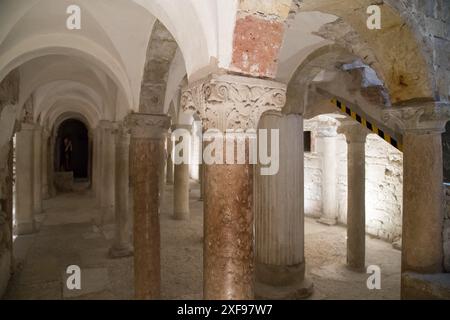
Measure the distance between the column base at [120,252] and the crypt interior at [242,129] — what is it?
22mm

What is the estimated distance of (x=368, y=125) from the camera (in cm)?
607

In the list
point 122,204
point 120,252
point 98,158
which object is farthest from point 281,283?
point 98,158

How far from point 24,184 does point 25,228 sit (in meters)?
1.11

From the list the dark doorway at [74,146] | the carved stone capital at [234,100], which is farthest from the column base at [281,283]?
the dark doorway at [74,146]

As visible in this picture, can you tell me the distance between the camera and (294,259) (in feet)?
16.6

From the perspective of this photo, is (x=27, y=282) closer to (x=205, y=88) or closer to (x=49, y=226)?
(x=49, y=226)

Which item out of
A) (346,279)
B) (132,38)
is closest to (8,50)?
(132,38)

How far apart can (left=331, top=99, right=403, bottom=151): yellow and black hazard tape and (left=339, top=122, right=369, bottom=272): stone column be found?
112mm

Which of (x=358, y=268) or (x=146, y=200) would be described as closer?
(x=146, y=200)

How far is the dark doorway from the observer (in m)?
21.2

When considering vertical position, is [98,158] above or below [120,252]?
above

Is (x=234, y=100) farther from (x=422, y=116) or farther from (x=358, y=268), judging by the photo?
(x=358, y=268)

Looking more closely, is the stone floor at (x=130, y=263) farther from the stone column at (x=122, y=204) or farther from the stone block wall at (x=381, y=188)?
the stone block wall at (x=381, y=188)

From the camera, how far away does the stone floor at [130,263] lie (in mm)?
5121
